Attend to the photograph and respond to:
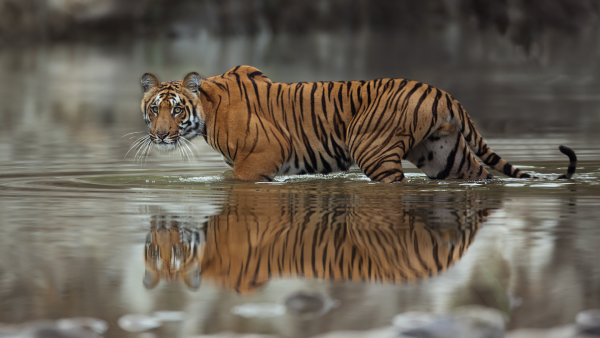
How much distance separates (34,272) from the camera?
11.9 ft

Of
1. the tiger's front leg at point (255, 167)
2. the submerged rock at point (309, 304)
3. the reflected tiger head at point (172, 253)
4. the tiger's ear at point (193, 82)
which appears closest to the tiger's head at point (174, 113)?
the tiger's ear at point (193, 82)

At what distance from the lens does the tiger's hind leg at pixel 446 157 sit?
7363 millimetres

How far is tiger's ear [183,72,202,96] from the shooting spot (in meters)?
7.50

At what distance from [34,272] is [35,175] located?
4449 millimetres

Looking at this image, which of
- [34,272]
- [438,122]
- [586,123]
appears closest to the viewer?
[34,272]

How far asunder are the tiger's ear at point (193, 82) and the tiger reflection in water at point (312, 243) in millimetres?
2041

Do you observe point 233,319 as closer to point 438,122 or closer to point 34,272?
point 34,272

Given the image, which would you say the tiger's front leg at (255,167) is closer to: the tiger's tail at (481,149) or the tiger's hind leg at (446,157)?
the tiger's hind leg at (446,157)

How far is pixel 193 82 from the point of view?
752 centimetres

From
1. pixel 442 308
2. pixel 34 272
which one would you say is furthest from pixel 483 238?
pixel 34 272

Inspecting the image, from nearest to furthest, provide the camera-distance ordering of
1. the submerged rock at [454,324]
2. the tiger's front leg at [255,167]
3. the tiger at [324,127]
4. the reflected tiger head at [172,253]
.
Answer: the submerged rock at [454,324] → the reflected tiger head at [172,253] → the tiger at [324,127] → the tiger's front leg at [255,167]

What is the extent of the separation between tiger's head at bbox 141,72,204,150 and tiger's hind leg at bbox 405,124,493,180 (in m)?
1.86

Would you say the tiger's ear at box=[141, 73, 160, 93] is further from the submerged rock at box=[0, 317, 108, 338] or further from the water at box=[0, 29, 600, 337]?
the submerged rock at box=[0, 317, 108, 338]

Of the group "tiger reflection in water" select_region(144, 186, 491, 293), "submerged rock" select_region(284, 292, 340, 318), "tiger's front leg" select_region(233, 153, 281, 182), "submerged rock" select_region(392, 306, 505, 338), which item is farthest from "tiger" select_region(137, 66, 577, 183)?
"submerged rock" select_region(392, 306, 505, 338)
